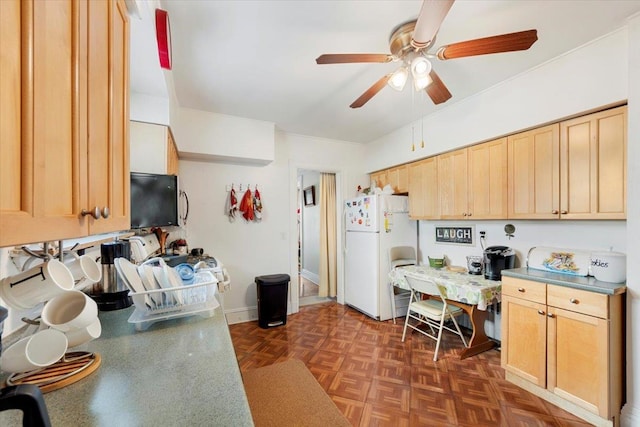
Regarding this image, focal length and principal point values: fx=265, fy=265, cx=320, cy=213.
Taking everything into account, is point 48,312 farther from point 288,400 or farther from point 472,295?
point 472,295

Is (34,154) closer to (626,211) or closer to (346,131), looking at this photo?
(626,211)

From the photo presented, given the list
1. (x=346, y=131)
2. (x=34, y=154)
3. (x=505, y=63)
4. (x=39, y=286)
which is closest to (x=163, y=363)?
(x=39, y=286)

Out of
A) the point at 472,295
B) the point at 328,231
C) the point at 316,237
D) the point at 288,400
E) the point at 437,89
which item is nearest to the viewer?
the point at 288,400

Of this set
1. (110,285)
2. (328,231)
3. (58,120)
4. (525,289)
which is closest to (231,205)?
(328,231)

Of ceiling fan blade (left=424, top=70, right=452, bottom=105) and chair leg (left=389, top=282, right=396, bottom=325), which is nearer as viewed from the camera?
ceiling fan blade (left=424, top=70, right=452, bottom=105)

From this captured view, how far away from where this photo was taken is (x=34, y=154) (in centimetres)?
48

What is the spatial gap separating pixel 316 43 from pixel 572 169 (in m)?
2.14

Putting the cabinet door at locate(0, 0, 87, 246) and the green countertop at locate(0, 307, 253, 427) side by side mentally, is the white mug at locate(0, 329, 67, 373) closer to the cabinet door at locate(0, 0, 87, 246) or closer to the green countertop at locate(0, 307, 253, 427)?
the green countertop at locate(0, 307, 253, 427)

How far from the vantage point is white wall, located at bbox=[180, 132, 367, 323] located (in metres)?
3.31

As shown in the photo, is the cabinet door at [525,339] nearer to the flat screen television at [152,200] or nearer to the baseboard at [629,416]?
the baseboard at [629,416]

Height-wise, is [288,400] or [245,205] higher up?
[245,205]

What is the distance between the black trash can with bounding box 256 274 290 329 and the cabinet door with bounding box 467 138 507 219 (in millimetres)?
2319

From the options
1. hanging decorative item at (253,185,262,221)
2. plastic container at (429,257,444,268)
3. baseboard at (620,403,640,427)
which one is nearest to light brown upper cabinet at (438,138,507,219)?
plastic container at (429,257,444,268)

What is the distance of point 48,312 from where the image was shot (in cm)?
79
